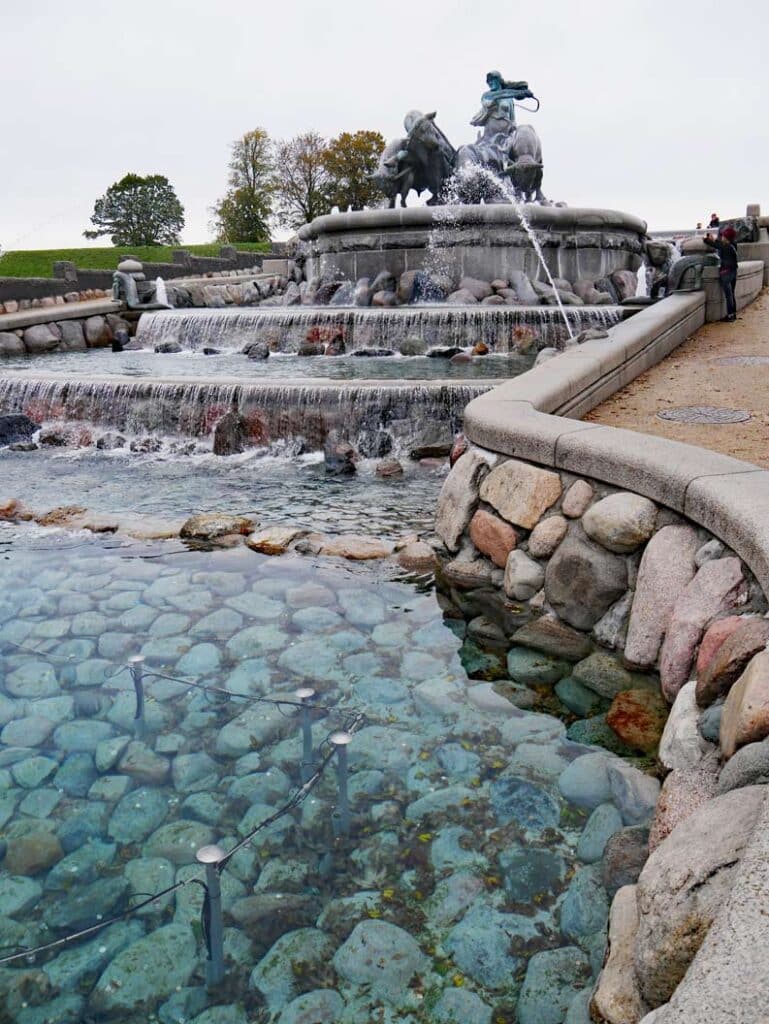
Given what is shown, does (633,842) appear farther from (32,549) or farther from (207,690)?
(32,549)

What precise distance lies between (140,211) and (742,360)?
54.9 meters

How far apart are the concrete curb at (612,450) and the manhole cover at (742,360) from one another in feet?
5.66

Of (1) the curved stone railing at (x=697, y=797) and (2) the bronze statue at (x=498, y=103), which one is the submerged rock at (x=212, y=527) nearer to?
(1) the curved stone railing at (x=697, y=797)

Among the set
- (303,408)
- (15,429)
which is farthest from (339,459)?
(15,429)

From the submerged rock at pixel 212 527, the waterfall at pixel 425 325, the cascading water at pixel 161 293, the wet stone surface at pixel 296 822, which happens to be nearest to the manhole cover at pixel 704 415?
the wet stone surface at pixel 296 822

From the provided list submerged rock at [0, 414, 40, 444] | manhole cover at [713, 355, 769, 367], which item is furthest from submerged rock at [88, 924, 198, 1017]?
submerged rock at [0, 414, 40, 444]

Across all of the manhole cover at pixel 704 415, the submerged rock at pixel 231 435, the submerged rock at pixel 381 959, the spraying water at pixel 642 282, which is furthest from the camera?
the spraying water at pixel 642 282

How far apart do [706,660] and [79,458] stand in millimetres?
8221

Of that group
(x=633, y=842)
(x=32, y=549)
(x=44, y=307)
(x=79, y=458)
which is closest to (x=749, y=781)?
(x=633, y=842)

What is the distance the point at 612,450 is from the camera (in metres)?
4.57

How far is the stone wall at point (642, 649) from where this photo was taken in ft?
6.56

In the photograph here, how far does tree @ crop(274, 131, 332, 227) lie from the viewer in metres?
59.2

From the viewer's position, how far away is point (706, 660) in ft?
10.5

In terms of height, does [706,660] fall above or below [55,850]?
above
